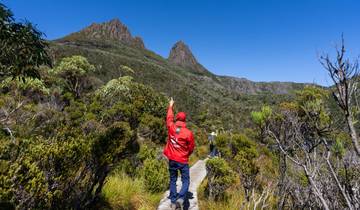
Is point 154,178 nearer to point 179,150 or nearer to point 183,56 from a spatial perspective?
point 179,150

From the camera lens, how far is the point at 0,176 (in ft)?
7.61

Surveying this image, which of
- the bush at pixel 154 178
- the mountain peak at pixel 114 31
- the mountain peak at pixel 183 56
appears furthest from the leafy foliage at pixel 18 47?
the mountain peak at pixel 183 56

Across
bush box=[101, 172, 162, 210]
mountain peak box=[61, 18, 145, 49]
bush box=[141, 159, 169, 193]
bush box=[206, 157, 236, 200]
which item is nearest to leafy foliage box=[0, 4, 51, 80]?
bush box=[101, 172, 162, 210]

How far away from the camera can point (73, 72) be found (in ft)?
82.1

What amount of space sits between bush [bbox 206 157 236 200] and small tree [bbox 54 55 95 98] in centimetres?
2042

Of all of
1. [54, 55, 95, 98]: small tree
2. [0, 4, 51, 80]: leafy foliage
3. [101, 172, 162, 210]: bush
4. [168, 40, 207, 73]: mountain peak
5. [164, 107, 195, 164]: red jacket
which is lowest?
[101, 172, 162, 210]: bush

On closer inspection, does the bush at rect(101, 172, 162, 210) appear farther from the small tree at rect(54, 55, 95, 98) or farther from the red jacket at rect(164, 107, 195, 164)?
the small tree at rect(54, 55, 95, 98)

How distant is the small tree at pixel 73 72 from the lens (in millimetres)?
24719

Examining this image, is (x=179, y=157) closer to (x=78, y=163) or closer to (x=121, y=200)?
(x=121, y=200)

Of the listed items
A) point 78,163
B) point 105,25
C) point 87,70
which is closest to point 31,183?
point 78,163

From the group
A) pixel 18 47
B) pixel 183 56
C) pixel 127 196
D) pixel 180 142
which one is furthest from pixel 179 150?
pixel 183 56

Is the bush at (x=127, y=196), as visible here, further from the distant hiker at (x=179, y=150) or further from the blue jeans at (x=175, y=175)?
the distant hiker at (x=179, y=150)

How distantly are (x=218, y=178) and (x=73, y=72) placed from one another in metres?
22.0

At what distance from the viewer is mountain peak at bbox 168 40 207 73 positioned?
145 meters
